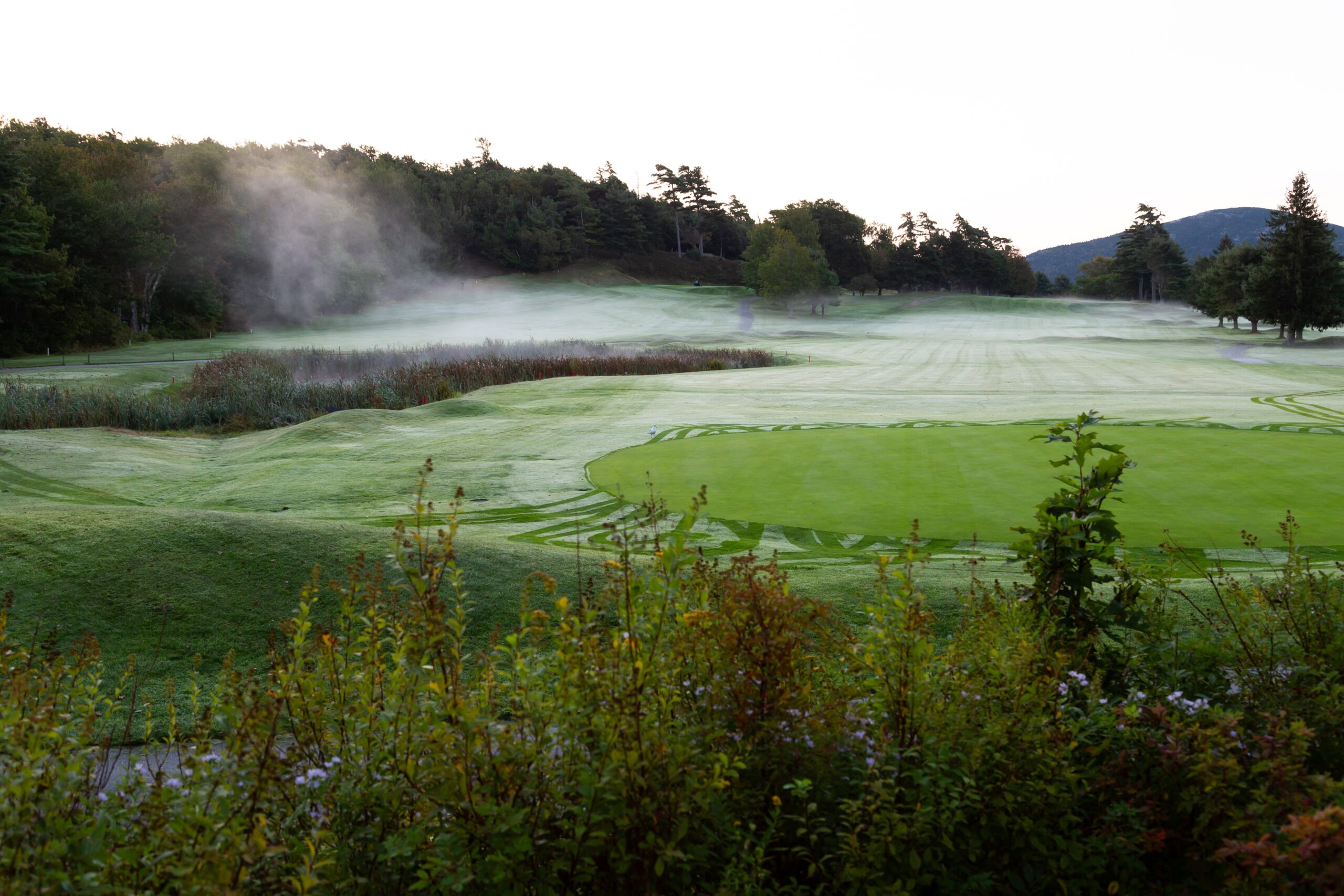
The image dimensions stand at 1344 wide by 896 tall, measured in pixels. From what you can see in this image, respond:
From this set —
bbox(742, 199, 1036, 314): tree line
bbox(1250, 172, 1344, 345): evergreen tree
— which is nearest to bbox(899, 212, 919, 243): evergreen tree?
bbox(742, 199, 1036, 314): tree line

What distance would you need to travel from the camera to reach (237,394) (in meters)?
22.5

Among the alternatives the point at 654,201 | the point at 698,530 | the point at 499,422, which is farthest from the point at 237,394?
the point at 654,201

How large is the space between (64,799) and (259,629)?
13.1 feet

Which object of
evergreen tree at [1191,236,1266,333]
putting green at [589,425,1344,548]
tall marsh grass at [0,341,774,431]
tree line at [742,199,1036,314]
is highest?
tree line at [742,199,1036,314]

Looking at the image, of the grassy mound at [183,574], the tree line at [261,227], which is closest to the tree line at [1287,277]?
the grassy mound at [183,574]

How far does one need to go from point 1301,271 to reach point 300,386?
5143 centimetres

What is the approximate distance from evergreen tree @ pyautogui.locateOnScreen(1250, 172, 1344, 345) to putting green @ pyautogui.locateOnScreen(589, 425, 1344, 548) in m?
42.7

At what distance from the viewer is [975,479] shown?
36.1ft

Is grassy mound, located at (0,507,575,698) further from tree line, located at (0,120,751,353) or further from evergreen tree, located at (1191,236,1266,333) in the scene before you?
evergreen tree, located at (1191,236,1266,333)

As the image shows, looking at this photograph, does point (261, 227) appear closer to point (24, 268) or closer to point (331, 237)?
point (331, 237)

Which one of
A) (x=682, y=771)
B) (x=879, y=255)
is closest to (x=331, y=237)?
(x=879, y=255)

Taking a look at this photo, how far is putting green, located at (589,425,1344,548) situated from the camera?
8.97 metres

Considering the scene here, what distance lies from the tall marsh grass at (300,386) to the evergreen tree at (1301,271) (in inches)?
1286

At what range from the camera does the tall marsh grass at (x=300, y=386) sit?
2052 cm
